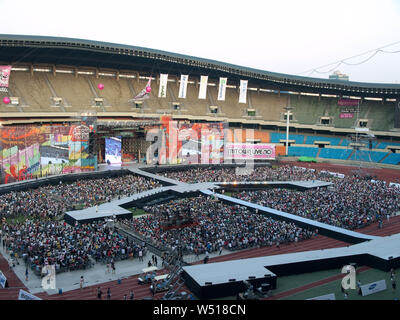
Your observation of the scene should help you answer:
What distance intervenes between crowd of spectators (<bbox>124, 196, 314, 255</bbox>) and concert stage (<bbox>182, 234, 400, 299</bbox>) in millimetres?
4008

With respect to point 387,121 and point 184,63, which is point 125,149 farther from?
point 387,121

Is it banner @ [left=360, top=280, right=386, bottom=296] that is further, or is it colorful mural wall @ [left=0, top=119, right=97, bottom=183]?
colorful mural wall @ [left=0, top=119, right=97, bottom=183]

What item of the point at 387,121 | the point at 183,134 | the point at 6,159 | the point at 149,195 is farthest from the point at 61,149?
the point at 387,121

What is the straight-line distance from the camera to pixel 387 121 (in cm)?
6353

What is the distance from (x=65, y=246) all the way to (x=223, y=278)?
9208 mm

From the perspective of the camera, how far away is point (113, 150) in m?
48.1

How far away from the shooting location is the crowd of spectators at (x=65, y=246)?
20.0 metres

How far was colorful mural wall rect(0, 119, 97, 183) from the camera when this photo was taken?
117ft

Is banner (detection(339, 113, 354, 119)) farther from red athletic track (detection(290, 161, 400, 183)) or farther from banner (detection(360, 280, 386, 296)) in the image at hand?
banner (detection(360, 280, 386, 296))

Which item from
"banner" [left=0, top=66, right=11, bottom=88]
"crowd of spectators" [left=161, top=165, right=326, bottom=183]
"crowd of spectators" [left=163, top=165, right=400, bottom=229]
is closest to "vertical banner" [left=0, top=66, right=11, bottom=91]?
"banner" [left=0, top=66, right=11, bottom=88]

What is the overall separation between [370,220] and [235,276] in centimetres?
1542

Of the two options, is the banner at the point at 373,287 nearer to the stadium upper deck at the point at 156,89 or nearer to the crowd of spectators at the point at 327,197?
the crowd of spectators at the point at 327,197

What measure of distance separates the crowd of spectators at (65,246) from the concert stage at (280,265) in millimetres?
5764

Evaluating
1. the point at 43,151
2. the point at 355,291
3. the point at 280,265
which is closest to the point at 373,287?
the point at 355,291
